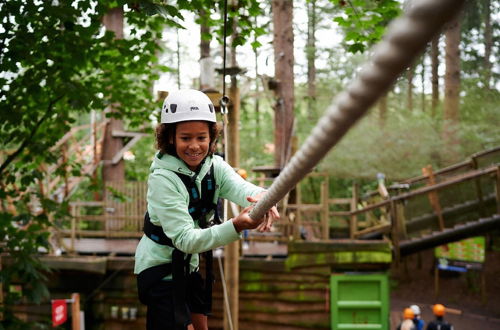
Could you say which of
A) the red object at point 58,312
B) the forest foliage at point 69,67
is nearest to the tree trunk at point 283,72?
the forest foliage at point 69,67

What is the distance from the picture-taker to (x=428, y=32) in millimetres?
579

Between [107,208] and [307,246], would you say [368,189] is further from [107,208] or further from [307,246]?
[107,208]

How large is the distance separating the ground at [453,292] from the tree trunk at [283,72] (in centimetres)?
531

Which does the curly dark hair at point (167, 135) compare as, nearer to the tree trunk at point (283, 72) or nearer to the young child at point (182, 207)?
the young child at point (182, 207)

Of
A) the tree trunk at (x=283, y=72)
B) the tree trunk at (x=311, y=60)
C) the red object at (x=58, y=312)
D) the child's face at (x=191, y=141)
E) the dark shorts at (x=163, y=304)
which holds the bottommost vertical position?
the red object at (x=58, y=312)

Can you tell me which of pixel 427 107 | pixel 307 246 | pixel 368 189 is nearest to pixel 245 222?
pixel 307 246

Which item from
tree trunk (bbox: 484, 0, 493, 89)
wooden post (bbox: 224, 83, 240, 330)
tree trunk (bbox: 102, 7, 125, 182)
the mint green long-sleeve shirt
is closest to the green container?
wooden post (bbox: 224, 83, 240, 330)

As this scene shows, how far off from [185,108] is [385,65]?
4.98 feet

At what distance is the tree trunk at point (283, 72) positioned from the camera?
11.5 metres

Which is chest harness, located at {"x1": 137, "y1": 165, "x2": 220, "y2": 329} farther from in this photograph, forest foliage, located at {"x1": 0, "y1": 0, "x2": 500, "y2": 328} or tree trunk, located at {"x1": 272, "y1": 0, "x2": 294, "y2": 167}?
tree trunk, located at {"x1": 272, "y1": 0, "x2": 294, "y2": 167}

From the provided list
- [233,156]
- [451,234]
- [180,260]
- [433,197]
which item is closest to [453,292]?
[433,197]

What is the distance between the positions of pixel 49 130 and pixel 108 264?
515 centimetres

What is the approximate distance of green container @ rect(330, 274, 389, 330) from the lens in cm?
864

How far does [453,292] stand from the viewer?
50.3ft
